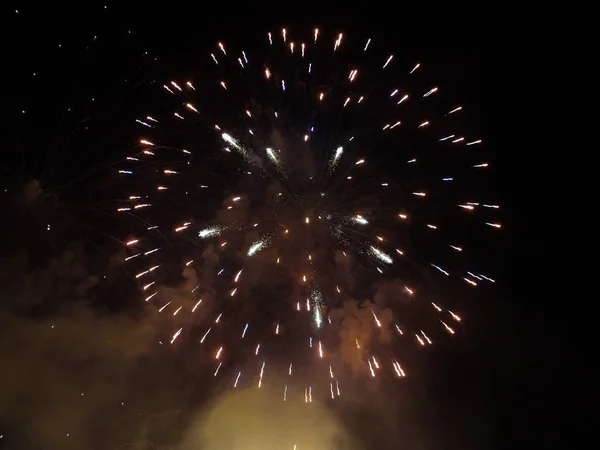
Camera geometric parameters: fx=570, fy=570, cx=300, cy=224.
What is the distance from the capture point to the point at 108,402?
12.3m

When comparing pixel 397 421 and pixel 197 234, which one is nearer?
pixel 197 234

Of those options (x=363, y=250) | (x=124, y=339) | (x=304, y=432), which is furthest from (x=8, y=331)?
(x=363, y=250)

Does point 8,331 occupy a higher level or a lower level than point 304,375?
higher

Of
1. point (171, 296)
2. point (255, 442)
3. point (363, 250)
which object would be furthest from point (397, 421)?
point (171, 296)

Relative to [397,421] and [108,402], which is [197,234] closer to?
[108,402]

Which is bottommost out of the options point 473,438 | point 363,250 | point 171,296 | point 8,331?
point 473,438

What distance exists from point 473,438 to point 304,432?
161 inches

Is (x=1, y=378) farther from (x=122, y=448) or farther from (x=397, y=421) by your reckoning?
(x=397, y=421)

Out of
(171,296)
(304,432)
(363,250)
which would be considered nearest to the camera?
(363,250)

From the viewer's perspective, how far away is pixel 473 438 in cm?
1353

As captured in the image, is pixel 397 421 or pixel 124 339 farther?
pixel 397 421

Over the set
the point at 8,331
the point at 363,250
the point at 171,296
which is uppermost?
the point at 8,331

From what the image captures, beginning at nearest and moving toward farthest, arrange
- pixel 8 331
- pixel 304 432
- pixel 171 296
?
pixel 171 296, pixel 8 331, pixel 304 432

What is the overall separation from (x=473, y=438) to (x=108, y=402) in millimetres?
8435
